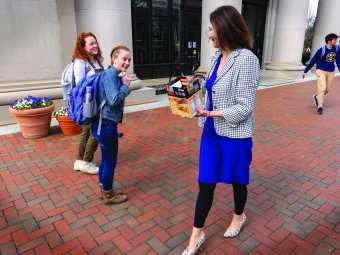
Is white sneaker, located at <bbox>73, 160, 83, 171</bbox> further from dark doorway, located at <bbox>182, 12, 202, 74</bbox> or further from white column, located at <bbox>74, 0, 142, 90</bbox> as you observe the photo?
dark doorway, located at <bbox>182, 12, 202, 74</bbox>

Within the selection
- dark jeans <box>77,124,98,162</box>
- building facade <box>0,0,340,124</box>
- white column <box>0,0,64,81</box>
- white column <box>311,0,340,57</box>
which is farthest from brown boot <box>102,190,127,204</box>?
white column <box>311,0,340,57</box>

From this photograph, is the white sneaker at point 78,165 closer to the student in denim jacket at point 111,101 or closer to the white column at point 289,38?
the student in denim jacket at point 111,101

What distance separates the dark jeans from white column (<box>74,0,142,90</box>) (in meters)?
3.65

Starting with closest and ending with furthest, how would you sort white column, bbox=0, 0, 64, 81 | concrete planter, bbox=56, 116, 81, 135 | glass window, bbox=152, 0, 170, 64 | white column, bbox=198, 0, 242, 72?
concrete planter, bbox=56, 116, 81, 135
white column, bbox=0, 0, 64, 81
white column, bbox=198, 0, 242, 72
glass window, bbox=152, 0, 170, 64

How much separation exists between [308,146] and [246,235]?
2.87 meters

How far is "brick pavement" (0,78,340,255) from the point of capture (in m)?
2.53

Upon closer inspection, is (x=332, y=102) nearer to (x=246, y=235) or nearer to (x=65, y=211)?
(x=246, y=235)

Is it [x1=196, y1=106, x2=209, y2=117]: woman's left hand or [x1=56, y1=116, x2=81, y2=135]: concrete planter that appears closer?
[x1=196, y1=106, x2=209, y2=117]: woman's left hand

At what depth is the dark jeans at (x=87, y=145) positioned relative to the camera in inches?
146

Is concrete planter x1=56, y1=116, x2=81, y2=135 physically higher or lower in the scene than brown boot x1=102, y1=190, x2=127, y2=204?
higher

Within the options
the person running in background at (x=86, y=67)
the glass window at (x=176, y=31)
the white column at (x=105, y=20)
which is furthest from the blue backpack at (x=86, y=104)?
the glass window at (x=176, y=31)

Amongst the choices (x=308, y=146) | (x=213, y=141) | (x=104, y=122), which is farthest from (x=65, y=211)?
(x=308, y=146)

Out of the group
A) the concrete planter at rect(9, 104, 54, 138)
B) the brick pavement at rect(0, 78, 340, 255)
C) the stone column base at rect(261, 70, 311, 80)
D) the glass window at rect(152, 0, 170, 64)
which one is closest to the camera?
the brick pavement at rect(0, 78, 340, 255)

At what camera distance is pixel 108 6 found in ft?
22.0
